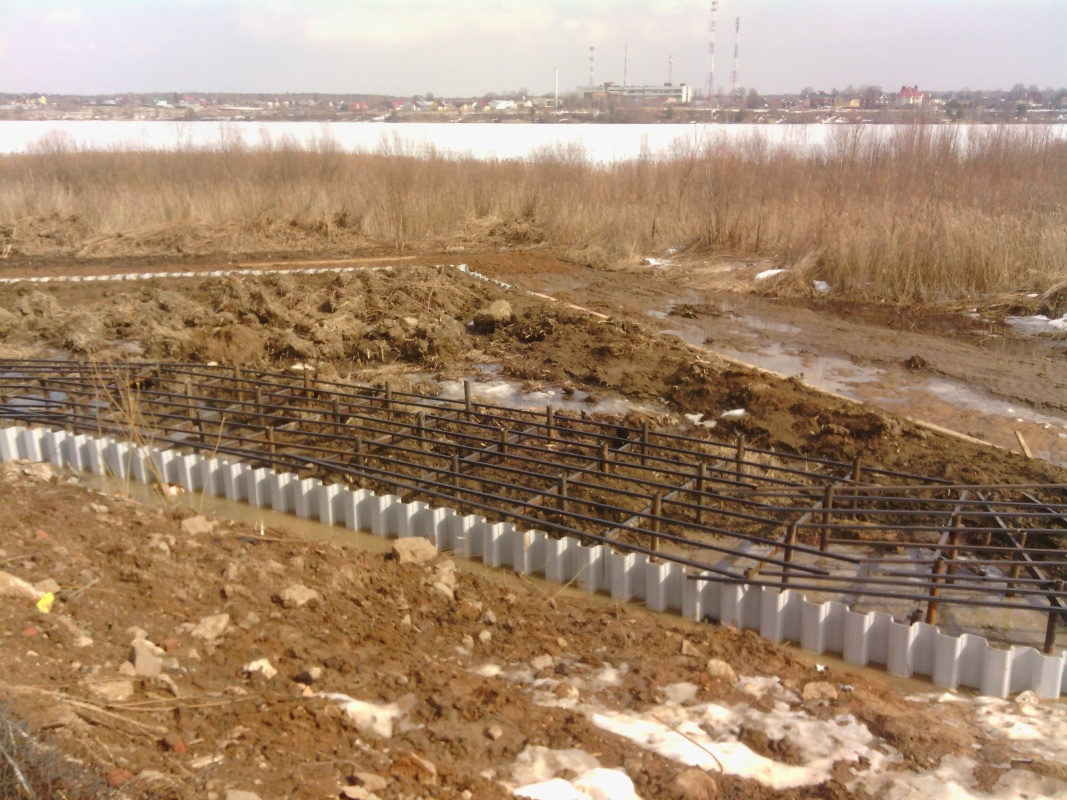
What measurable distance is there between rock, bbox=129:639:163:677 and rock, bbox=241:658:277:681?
31 cm

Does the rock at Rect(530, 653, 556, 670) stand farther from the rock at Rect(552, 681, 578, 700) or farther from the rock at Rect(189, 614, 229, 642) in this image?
the rock at Rect(189, 614, 229, 642)

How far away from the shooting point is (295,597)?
3.86 m

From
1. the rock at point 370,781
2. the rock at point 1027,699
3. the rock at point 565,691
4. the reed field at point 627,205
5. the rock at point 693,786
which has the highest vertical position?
the reed field at point 627,205

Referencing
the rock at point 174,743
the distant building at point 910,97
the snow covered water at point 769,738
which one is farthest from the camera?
the distant building at point 910,97

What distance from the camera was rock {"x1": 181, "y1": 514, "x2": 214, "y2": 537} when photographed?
4.62 metres

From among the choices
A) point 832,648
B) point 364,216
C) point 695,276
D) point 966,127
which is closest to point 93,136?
point 364,216

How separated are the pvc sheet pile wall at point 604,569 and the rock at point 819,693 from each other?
603 millimetres

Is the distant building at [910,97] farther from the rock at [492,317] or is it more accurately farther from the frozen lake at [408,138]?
the rock at [492,317]

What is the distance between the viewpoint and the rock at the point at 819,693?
3.38 metres

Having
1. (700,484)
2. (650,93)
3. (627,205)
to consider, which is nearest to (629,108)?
(650,93)

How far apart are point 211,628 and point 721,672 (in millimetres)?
2110

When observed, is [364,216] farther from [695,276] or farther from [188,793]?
[188,793]

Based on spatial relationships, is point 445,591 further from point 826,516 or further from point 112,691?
point 826,516

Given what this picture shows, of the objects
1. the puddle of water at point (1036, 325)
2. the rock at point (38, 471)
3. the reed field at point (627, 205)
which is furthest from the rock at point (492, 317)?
the puddle of water at point (1036, 325)
